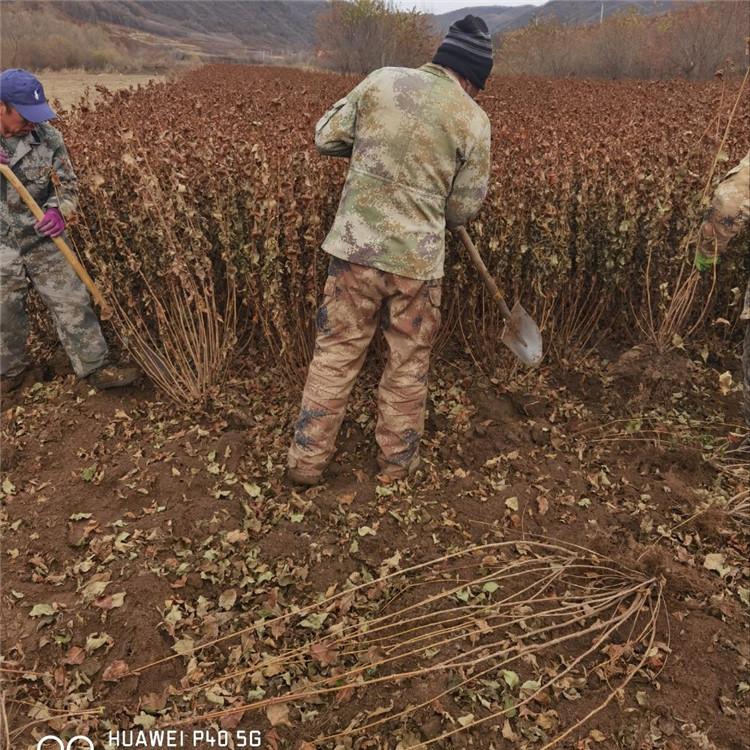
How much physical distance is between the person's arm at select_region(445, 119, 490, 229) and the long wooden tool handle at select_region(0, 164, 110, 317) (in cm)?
208

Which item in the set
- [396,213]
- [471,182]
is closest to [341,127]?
[396,213]

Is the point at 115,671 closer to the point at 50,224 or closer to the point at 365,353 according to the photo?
the point at 365,353

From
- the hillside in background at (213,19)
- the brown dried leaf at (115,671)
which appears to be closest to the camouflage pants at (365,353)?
the brown dried leaf at (115,671)

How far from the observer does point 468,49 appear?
249cm

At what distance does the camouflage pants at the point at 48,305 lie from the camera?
11.1 feet

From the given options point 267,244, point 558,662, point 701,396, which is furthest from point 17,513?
point 701,396

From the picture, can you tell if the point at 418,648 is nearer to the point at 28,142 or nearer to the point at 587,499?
the point at 587,499

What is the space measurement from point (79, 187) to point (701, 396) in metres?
4.05

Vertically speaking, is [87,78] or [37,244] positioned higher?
[87,78]

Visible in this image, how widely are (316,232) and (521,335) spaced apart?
1.32 metres

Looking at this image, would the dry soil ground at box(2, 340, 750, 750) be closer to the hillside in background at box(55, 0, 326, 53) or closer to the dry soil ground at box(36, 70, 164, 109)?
the dry soil ground at box(36, 70, 164, 109)

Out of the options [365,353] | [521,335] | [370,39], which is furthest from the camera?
[370,39]

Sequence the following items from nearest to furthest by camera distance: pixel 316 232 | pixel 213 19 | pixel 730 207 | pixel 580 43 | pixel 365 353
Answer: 1. pixel 730 207
2. pixel 365 353
3. pixel 316 232
4. pixel 580 43
5. pixel 213 19

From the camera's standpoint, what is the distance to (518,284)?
11.7 ft
